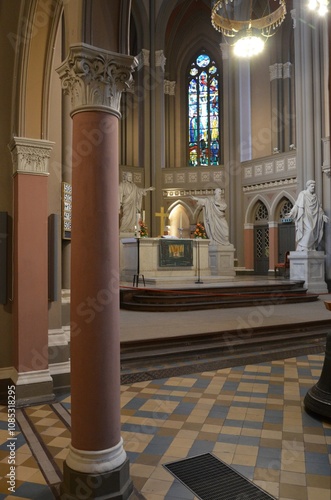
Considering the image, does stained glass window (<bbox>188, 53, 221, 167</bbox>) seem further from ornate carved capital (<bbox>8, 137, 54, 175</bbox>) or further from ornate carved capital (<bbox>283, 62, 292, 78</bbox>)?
ornate carved capital (<bbox>8, 137, 54, 175</bbox>)

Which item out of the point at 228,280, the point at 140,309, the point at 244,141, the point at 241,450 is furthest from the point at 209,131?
the point at 241,450

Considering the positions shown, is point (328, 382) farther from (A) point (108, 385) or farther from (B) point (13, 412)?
(B) point (13, 412)

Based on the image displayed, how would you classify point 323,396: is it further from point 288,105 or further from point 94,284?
point 288,105

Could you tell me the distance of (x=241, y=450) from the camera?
11.8 ft

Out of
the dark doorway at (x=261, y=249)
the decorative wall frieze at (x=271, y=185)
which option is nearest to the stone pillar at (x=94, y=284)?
the decorative wall frieze at (x=271, y=185)

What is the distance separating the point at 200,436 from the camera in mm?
3861

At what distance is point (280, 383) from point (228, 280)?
8.55 meters

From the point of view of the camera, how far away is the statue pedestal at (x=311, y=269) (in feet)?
43.9

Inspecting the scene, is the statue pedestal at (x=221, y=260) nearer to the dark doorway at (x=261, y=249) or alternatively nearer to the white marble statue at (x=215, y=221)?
the white marble statue at (x=215, y=221)

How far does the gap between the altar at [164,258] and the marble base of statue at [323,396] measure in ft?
27.2

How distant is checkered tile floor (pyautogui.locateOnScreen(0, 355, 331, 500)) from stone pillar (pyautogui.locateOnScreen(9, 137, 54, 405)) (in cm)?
37

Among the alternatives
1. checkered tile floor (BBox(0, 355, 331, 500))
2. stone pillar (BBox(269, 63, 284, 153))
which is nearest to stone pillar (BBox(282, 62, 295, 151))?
stone pillar (BBox(269, 63, 284, 153))

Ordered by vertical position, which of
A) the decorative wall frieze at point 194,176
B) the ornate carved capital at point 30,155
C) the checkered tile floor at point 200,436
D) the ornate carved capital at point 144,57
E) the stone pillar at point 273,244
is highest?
the ornate carved capital at point 144,57

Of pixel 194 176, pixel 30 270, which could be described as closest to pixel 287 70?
pixel 194 176
